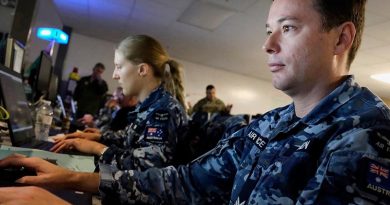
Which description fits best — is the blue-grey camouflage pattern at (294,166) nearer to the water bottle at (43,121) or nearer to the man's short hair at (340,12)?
the man's short hair at (340,12)

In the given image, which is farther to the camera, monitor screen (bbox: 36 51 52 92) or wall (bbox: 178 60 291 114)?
wall (bbox: 178 60 291 114)

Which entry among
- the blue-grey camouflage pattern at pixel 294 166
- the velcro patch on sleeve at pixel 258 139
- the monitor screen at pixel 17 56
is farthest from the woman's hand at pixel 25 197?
the monitor screen at pixel 17 56

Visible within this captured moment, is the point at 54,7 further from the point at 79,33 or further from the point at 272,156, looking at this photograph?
the point at 272,156

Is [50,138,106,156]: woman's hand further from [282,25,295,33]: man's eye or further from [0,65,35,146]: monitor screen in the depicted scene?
[282,25,295,33]: man's eye

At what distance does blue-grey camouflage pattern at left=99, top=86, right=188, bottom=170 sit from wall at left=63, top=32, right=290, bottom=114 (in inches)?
239

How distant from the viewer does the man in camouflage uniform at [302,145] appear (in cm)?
58

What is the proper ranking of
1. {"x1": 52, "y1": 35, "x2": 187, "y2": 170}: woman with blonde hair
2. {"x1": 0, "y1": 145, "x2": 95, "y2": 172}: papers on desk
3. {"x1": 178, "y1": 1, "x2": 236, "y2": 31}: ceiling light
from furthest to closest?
{"x1": 178, "y1": 1, "x2": 236, "y2": 31}: ceiling light < {"x1": 52, "y1": 35, "x2": 187, "y2": 170}: woman with blonde hair < {"x1": 0, "y1": 145, "x2": 95, "y2": 172}: papers on desk

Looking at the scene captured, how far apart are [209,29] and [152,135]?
4404 mm

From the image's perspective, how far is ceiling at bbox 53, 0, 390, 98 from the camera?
447cm

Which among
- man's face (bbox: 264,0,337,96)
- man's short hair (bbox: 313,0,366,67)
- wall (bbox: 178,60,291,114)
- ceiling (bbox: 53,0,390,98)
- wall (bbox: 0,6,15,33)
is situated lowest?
man's face (bbox: 264,0,337,96)

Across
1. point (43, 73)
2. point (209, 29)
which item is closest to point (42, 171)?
point (43, 73)

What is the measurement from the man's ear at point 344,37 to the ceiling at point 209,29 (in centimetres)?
319

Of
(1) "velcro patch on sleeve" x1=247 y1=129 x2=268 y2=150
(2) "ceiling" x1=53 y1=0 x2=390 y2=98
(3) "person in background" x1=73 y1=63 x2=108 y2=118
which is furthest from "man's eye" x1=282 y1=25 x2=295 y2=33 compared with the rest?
(3) "person in background" x1=73 y1=63 x2=108 y2=118

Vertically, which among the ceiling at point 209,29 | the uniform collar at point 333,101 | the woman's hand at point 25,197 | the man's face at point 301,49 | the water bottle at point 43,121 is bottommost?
the woman's hand at point 25,197
